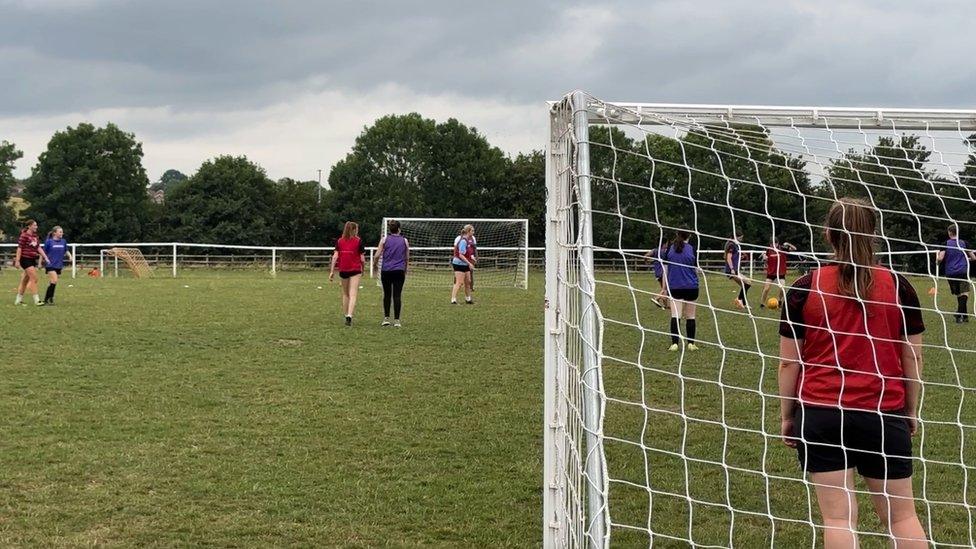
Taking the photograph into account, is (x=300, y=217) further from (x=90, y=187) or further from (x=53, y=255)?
(x=53, y=255)

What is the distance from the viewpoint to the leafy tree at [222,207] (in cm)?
6041

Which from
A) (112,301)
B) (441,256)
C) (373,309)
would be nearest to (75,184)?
(441,256)

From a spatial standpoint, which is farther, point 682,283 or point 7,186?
point 7,186

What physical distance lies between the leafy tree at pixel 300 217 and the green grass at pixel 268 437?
158 ft

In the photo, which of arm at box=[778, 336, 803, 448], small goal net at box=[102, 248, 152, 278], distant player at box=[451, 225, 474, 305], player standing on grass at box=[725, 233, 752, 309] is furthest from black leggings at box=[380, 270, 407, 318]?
small goal net at box=[102, 248, 152, 278]

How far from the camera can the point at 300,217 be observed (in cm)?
6172

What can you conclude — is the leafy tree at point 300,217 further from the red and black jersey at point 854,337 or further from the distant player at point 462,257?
the red and black jersey at point 854,337

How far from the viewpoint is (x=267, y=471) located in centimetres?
601

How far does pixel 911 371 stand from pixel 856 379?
29 cm

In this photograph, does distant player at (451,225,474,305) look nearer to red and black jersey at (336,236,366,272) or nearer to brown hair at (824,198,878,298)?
red and black jersey at (336,236,366,272)

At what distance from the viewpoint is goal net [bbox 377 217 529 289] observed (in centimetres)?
3009

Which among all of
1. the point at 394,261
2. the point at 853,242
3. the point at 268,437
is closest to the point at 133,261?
the point at 394,261

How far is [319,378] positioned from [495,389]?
1854 mm

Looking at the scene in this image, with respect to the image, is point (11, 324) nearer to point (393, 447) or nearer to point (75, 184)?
point (393, 447)
